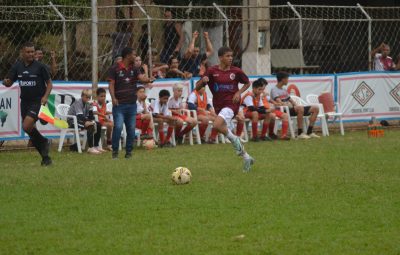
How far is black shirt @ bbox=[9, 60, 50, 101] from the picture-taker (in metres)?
16.2

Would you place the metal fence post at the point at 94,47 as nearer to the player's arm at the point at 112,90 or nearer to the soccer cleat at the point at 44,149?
the player's arm at the point at 112,90

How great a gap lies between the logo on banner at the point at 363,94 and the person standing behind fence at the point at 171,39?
15.1 feet

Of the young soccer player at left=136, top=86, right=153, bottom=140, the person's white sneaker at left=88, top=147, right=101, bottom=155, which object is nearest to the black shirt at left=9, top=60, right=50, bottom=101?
the person's white sneaker at left=88, top=147, right=101, bottom=155

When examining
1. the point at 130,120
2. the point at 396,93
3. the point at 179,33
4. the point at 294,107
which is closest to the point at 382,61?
the point at 396,93

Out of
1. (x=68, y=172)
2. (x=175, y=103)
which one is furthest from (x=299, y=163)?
(x=175, y=103)

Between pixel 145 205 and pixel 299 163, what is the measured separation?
17.4ft

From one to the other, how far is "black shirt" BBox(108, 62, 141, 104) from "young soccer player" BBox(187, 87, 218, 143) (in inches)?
152

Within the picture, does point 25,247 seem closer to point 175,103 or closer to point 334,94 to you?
point 175,103

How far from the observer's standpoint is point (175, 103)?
21.8 meters

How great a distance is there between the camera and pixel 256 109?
22469 mm

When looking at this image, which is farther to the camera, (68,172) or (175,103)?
(175,103)

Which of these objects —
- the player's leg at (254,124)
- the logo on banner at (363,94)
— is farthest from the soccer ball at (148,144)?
the logo on banner at (363,94)

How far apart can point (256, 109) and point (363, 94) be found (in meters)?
3.97

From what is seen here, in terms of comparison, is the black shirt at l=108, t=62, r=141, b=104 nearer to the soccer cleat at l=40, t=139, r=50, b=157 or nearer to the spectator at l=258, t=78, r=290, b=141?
the soccer cleat at l=40, t=139, r=50, b=157
